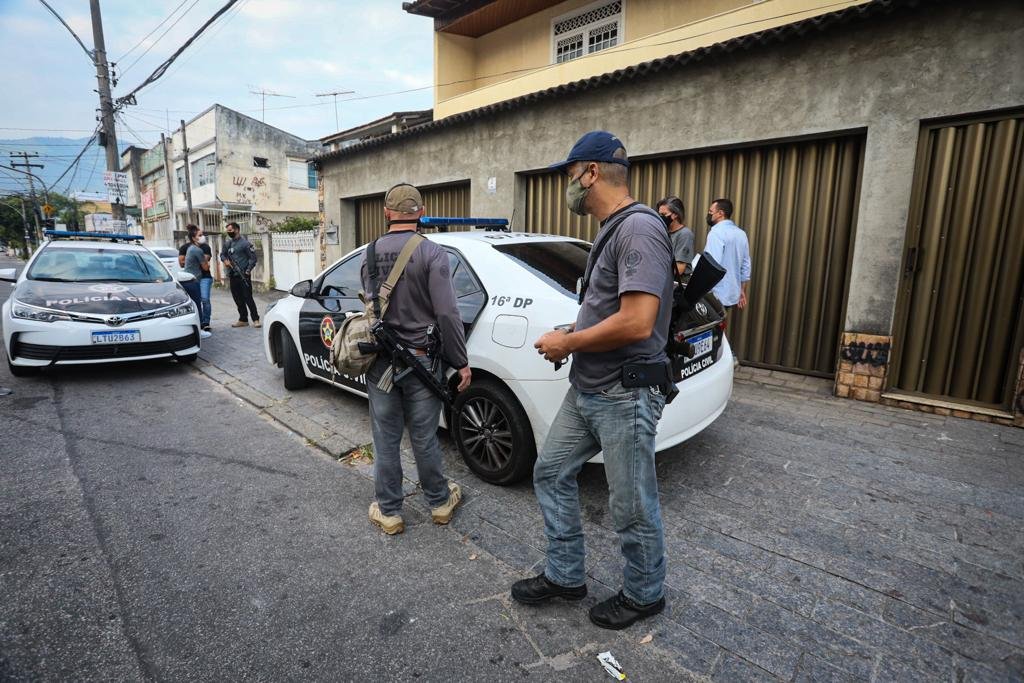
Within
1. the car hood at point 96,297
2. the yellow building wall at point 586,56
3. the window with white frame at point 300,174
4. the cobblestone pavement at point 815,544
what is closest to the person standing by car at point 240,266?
the car hood at point 96,297

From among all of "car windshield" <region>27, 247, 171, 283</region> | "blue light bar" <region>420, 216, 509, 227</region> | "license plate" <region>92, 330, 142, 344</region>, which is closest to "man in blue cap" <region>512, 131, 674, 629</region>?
"blue light bar" <region>420, 216, 509, 227</region>

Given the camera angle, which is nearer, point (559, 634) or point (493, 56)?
point (559, 634)

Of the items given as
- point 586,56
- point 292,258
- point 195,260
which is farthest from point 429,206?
point 292,258

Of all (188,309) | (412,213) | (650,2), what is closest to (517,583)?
(412,213)

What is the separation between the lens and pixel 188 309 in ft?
20.4

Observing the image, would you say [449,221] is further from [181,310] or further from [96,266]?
[96,266]

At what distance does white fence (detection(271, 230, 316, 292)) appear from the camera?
1284cm

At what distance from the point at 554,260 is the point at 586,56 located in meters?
6.82

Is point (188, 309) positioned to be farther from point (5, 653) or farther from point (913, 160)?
point (913, 160)

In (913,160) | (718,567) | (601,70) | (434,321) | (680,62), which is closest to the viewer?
(718,567)

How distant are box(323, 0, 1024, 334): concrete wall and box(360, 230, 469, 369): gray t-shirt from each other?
165 inches

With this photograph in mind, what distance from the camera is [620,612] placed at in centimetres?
217

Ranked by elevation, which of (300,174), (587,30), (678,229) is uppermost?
(587,30)

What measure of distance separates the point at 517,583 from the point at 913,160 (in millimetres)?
4914
